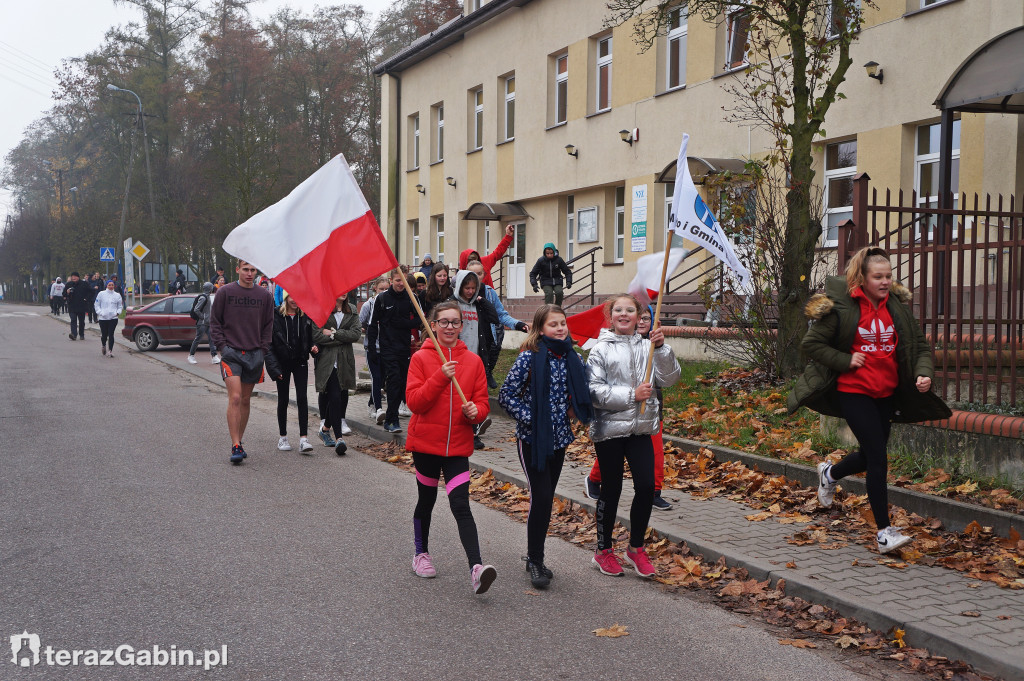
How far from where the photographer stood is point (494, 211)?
2631 centimetres

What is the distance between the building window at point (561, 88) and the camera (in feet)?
79.3

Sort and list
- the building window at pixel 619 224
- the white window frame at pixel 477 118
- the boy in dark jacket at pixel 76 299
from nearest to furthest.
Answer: the building window at pixel 619 224
the boy in dark jacket at pixel 76 299
the white window frame at pixel 477 118

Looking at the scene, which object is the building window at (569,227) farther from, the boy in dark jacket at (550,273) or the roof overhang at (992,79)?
the roof overhang at (992,79)

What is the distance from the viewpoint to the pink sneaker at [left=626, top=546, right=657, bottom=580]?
5.67m

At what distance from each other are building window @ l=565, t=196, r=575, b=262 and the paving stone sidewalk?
678 inches

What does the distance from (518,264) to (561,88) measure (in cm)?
512

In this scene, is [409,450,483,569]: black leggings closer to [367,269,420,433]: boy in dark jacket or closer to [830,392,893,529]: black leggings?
[830,392,893,529]: black leggings

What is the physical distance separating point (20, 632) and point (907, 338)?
5181mm

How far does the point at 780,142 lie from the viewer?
34.6ft

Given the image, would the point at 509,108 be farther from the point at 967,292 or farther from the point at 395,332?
the point at 967,292

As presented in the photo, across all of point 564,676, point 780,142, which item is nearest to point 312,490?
point 564,676

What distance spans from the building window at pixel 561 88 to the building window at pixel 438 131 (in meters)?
7.43

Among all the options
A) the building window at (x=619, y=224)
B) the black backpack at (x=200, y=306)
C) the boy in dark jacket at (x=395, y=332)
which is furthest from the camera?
the building window at (x=619, y=224)

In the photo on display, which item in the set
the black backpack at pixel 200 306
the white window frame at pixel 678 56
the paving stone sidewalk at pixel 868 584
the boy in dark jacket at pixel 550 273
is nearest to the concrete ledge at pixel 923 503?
the paving stone sidewalk at pixel 868 584
